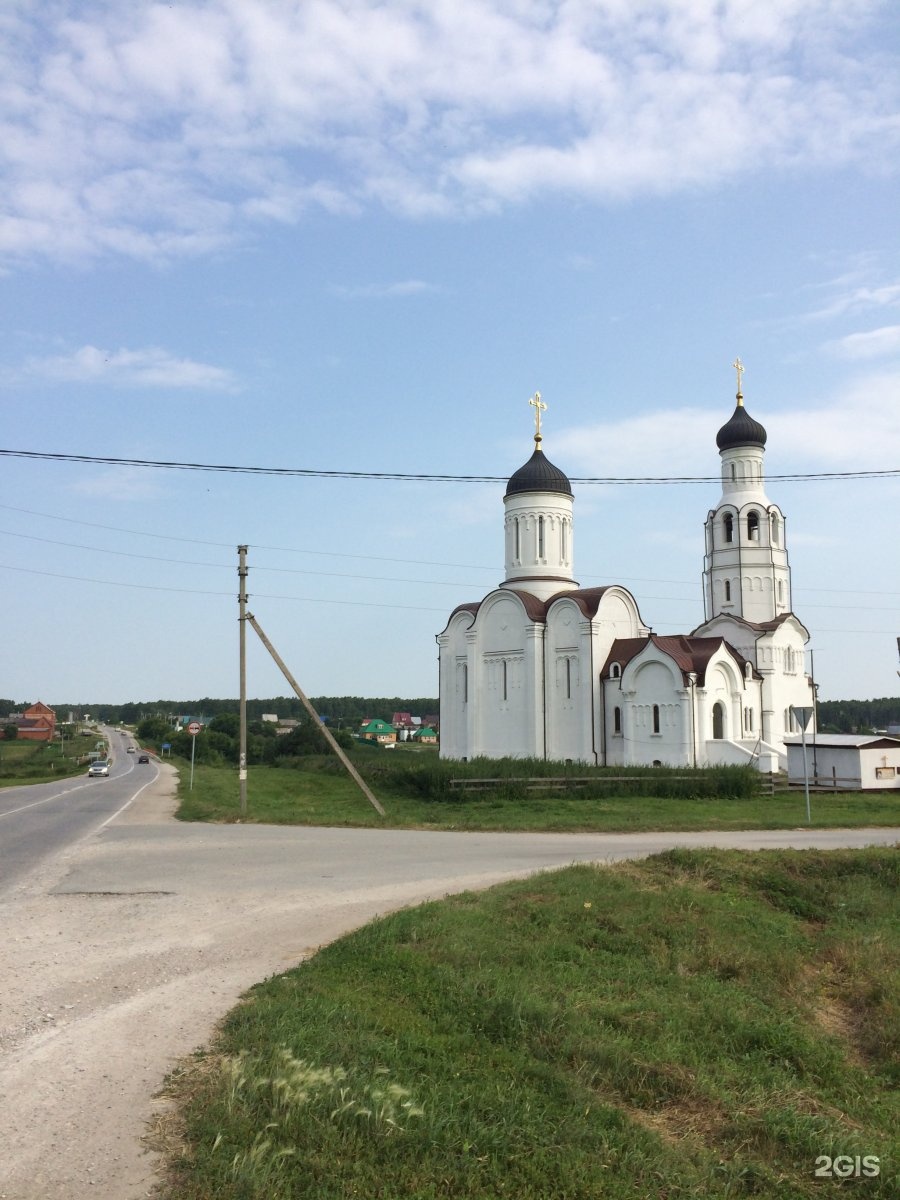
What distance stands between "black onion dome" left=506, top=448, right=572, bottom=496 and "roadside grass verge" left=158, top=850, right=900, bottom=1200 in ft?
124

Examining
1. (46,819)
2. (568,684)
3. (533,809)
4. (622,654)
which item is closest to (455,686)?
(568,684)

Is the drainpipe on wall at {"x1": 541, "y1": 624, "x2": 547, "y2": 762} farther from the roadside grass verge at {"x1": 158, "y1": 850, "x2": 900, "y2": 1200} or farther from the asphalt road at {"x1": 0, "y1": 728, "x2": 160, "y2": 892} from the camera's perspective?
the roadside grass verge at {"x1": 158, "y1": 850, "x2": 900, "y2": 1200}

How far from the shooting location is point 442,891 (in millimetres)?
12781

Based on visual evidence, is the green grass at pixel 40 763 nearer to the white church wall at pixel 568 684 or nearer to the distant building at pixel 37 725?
the distant building at pixel 37 725

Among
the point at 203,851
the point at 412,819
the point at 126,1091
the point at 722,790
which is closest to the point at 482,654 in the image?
the point at 722,790

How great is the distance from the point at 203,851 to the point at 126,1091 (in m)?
11.6

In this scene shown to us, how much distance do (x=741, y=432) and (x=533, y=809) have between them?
27.1 metres

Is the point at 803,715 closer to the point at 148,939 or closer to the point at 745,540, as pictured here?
the point at 148,939

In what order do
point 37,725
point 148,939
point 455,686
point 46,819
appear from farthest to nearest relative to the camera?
point 37,725, point 455,686, point 46,819, point 148,939

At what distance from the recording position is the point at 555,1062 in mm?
6695

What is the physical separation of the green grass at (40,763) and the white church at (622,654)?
21751 mm

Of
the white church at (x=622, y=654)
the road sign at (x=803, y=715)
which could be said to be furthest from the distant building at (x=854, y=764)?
the road sign at (x=803, y=715)
